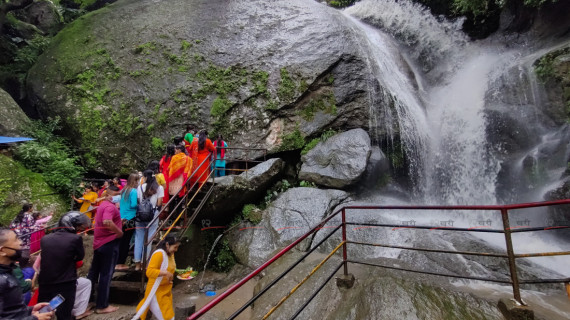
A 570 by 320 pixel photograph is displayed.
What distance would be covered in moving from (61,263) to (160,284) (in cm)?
110

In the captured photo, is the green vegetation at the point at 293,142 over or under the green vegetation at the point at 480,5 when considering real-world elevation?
under

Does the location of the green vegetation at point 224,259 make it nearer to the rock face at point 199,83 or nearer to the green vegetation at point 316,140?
the rock face at point 199,83

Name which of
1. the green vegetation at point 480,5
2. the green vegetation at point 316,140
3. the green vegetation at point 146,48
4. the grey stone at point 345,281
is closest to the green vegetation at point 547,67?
the green vegetation at point 480,5

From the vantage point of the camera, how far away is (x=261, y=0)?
13430mm

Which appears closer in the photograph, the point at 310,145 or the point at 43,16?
the point at 310,145

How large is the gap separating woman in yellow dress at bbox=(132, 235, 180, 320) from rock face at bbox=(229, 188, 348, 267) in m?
2.75

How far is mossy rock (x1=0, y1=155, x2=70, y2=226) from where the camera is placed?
681cm

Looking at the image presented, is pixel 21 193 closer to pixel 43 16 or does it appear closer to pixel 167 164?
pixel 167 164

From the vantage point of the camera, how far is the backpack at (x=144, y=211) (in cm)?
464

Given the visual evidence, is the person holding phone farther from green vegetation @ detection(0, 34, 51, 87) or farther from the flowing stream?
green vegetation @ detection(0, 34, 51, 87)

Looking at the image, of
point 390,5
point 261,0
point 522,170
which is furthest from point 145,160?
point 390,5

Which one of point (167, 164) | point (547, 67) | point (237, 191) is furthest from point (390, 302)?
point (547, 67)

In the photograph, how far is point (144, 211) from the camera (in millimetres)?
4637

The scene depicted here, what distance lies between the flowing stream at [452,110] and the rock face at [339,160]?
1299 mm
